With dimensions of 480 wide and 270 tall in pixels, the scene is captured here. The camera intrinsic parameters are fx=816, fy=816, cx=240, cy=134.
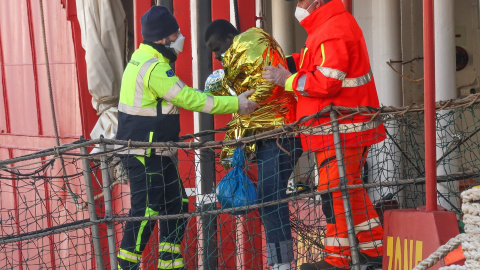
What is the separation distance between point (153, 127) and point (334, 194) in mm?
1437

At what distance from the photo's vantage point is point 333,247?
15.7ft

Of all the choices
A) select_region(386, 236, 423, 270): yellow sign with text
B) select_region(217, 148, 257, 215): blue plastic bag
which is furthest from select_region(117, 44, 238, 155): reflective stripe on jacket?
select_region(386, 236, 423, 270): yellow sign with text

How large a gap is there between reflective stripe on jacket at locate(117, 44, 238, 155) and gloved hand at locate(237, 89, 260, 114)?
0.05m

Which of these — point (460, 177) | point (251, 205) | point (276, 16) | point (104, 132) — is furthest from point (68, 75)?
point (460, 177)

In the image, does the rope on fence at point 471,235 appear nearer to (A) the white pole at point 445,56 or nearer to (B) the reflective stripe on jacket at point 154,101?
(B) the reflective stripe on jacket at point 154,101

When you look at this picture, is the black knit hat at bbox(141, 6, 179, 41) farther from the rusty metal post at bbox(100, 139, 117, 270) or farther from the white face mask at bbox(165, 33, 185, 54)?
the rusty metal post at bbox(100, 139, 117, 270)

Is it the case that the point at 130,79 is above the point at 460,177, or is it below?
above

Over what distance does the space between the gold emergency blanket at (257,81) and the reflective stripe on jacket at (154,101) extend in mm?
153

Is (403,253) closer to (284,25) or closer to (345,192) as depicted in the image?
(345,192)

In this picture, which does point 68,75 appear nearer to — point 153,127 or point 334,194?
point 153,127

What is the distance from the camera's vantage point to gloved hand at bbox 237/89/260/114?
5.31 meters

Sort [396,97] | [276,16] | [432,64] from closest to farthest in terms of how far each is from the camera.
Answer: [432,64]
[396,97]
[276,16]

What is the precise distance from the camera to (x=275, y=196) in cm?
523

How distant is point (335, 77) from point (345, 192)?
66 cm
